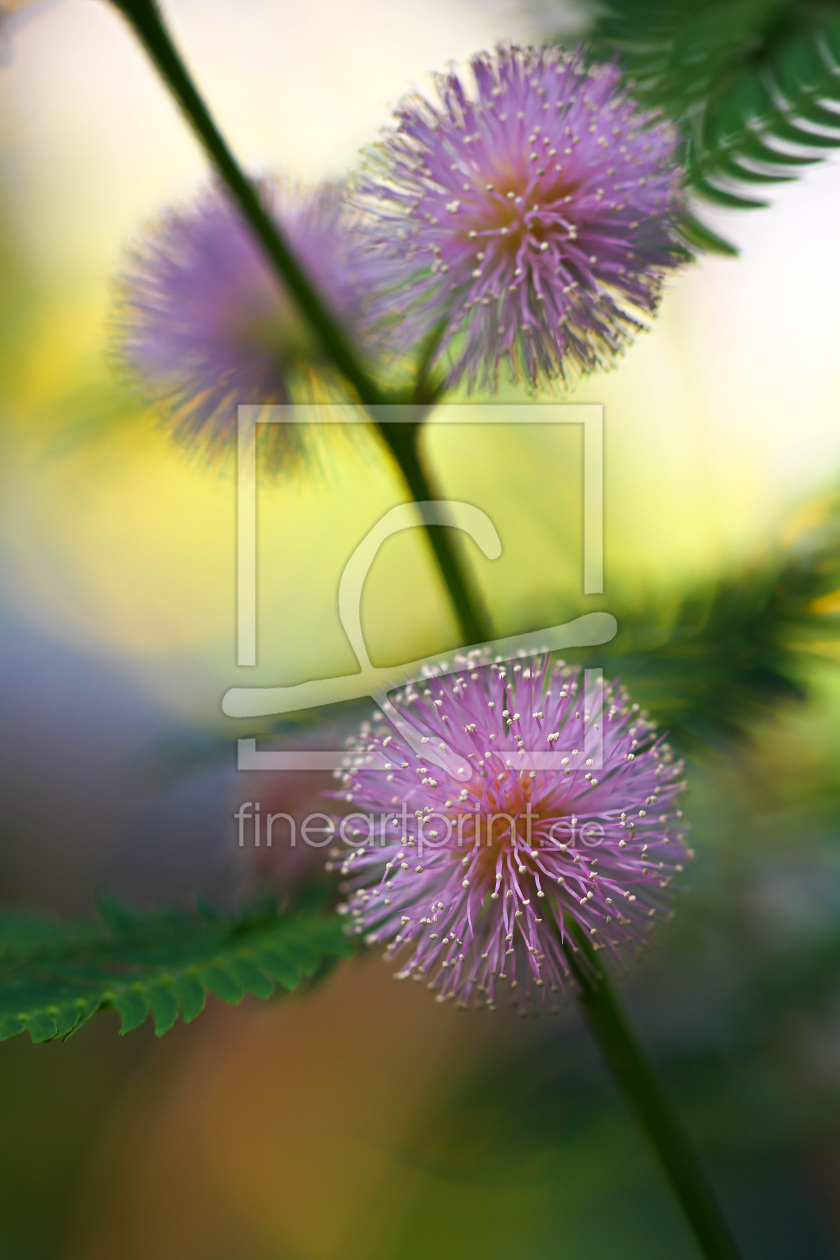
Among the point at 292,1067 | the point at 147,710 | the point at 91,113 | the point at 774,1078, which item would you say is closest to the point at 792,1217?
the point at 774,1078

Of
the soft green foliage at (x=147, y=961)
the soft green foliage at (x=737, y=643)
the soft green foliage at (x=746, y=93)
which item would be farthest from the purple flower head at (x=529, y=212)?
the soft green foliage at (x=147, y=961)

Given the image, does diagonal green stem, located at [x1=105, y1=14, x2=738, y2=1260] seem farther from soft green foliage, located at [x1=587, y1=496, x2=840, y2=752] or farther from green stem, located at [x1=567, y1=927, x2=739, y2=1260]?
soft green foliage, located at [x1=587, y1=496, x2=840, y2=752]

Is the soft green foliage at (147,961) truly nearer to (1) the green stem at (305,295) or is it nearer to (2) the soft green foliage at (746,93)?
(1) the green stem at (305,295)

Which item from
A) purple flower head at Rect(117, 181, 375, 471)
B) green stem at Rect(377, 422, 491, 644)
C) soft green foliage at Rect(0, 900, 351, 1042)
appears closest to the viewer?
soft green foliage at Rect(0, 900, 351, 1042)

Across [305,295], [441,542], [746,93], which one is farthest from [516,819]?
[746,93]

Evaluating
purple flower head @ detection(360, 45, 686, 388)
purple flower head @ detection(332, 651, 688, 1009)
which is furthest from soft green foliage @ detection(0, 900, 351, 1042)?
purple flower head @ detection(360, 45, 686, 388)

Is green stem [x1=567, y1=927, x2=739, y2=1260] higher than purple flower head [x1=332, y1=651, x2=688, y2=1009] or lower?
lower
